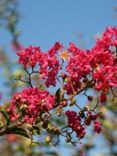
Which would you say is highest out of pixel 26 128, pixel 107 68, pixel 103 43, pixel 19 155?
pixel 19 155

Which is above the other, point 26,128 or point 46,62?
point 46,62

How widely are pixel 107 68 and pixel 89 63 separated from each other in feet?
0.51

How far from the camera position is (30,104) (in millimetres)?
3609

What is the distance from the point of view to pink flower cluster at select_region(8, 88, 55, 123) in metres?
3.56

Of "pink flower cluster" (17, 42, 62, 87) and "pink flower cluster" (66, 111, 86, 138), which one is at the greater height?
"pink flower cluster" (17, 42, 62, 87)

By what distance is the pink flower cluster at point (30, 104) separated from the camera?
3562 mm

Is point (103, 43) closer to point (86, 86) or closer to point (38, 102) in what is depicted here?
point (86, 86)

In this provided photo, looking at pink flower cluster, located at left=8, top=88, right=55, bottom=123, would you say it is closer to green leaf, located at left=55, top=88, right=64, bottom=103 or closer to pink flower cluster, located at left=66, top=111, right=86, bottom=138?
green leaf, located at left=55, top=88, right=64, bottom=103

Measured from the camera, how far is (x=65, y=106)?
360 cm

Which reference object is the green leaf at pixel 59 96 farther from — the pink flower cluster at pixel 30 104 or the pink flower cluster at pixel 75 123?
the pink flower cluster at pixel 75 123

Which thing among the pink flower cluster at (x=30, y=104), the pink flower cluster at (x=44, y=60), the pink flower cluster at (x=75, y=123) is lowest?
the pink flower cluster at (x=75, y=123)

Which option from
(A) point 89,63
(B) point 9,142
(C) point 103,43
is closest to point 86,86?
(A) point 89,63

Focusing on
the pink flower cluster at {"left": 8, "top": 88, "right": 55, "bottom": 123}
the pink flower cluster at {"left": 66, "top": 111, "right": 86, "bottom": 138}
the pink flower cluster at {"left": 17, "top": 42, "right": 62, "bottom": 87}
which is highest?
the pink flower cluster at {"left": 17, "top": 42, "right": 62, "bottom": 87}

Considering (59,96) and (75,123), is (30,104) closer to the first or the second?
A: (59,96)
